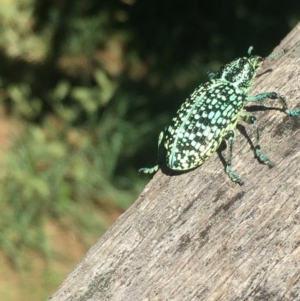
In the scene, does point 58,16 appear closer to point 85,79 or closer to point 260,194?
point 85,79

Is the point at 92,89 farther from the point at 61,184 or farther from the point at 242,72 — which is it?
the point at 242,72

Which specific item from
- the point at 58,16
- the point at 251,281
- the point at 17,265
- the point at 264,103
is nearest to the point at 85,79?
the point at 58,16

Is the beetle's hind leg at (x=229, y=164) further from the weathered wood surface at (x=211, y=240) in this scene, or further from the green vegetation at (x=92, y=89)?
the green vegetation at (x=92, y=89)

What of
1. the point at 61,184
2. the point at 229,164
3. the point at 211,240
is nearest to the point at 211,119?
the point at 229,164

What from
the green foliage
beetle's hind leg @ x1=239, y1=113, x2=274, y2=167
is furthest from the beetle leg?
the green foliage

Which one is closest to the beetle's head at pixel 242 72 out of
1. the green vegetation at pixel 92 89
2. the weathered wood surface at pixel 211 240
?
the weathered wood surface at pixel 211 240

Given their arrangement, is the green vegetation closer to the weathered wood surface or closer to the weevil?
the weevil
